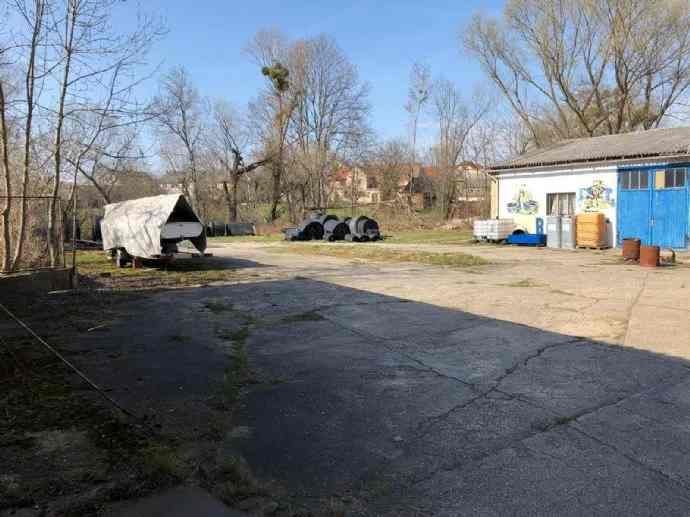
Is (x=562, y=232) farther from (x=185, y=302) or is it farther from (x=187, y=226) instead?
(x=185, y=302)

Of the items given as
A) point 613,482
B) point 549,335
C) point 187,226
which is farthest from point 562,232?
point 613,482

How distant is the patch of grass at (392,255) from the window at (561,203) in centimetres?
625

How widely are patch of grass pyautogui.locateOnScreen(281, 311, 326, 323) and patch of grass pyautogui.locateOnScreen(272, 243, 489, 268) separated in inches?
314

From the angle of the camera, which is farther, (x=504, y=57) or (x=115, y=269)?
(x=504, y=57)

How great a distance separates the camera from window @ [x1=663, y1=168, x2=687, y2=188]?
736 inches

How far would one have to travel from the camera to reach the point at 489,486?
3.27 metres

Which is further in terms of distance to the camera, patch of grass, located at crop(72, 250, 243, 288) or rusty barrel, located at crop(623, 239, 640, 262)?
rusty barrel, located at crop(623, 239, 640, 262)

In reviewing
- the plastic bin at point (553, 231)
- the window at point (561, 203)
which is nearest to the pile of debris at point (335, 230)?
the window at point (561, 203)

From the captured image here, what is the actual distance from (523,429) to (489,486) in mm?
971

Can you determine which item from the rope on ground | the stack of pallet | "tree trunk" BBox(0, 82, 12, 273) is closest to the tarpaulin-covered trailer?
"tree trunk" BBox(0, 82, 12, 273)

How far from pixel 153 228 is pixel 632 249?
13.4m

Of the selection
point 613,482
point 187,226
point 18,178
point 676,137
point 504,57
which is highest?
point 504,57

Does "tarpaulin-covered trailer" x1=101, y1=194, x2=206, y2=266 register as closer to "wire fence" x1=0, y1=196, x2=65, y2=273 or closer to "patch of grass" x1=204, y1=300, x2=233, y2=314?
"wire fence" x1=0, y1=196, x2=65, y2=273

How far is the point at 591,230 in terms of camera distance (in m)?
20.5
